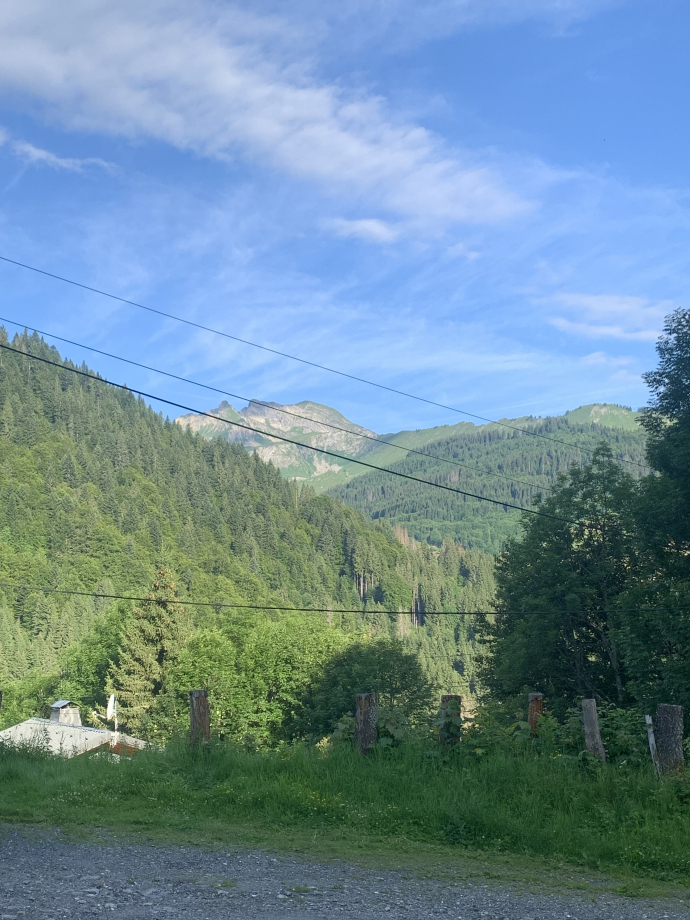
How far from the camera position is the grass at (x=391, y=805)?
23.4 ft

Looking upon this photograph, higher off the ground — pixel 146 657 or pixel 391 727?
pixel 391 727

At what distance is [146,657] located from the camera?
63.4 metres

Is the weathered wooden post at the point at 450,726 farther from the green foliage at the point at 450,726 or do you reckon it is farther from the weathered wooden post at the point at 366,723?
the weathered wooden post at the point at 366,723

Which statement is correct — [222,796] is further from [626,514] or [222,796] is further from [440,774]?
[626,514]

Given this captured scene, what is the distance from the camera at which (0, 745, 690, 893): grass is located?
713cm

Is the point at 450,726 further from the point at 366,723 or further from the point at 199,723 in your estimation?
the point at 199,723

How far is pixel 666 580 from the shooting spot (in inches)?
1009

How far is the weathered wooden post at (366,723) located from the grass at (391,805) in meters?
0.25

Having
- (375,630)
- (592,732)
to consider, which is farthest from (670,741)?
(375,630)

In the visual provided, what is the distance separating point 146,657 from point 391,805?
59211mm

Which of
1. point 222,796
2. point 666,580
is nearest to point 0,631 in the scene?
point 666,580

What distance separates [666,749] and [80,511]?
167 m

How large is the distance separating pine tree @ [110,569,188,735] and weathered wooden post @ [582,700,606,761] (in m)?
57.2

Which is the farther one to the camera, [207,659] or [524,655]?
[207,659]
